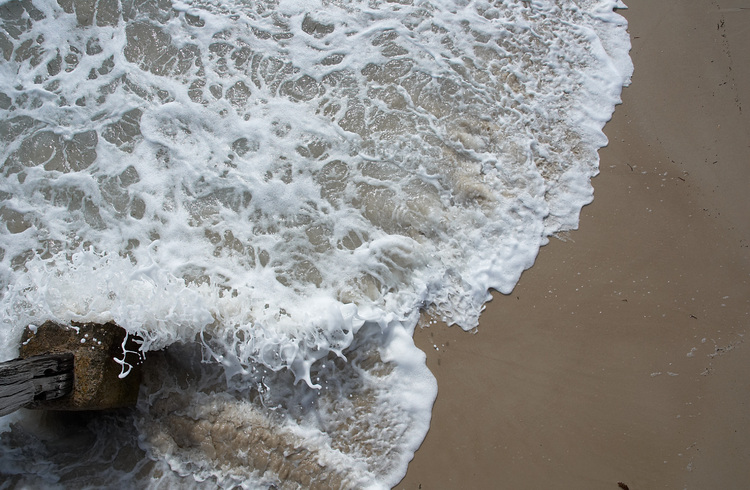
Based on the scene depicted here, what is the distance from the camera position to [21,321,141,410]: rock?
347 cm

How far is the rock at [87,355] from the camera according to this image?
347cm

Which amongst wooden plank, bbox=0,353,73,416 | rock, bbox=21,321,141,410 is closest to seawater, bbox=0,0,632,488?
rock, bbox=21,321,141,410

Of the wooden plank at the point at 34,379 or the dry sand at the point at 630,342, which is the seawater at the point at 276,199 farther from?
the wooden plank at the point at 34,379

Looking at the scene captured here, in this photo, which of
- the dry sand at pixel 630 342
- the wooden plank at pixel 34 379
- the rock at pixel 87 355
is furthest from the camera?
the dry sand at pixel 630 342

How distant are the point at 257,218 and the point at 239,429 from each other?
1852 millimetres

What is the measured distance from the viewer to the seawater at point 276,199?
12.8 feet

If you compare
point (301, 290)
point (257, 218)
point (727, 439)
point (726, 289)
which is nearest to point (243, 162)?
point (257, 218)

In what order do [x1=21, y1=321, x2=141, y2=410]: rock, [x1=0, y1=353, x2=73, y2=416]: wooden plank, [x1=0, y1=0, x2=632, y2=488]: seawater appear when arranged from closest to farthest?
[x1=0, y1=353, x2=73, y2=416]: wooden plank → [x1=21, y1=321, x2=141, y2=410]: rock → [x1=0, y1=0, x2=632, y2=488]: seawater

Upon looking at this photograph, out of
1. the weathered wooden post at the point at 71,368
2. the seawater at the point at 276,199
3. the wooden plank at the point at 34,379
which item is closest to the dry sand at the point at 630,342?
the seawater at the point at 276,199

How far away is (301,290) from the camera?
13.6ft

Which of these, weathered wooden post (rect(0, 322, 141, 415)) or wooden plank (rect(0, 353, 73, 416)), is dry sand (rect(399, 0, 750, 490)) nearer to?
weathered wooden post (rect(0, 322, 141, 415))

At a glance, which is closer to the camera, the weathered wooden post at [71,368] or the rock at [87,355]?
the weathered wooden post at [71,368]

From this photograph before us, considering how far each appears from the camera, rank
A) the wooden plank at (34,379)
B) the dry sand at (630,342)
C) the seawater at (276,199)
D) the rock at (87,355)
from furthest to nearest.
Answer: the seawater at (276,199) < the dry sand at (630,342) < the rock at (87,355) < the wooden plank at (34,379)

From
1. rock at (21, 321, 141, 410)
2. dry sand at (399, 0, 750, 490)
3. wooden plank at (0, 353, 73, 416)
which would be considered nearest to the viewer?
wooden plank at (0, 353, 73, 416)
